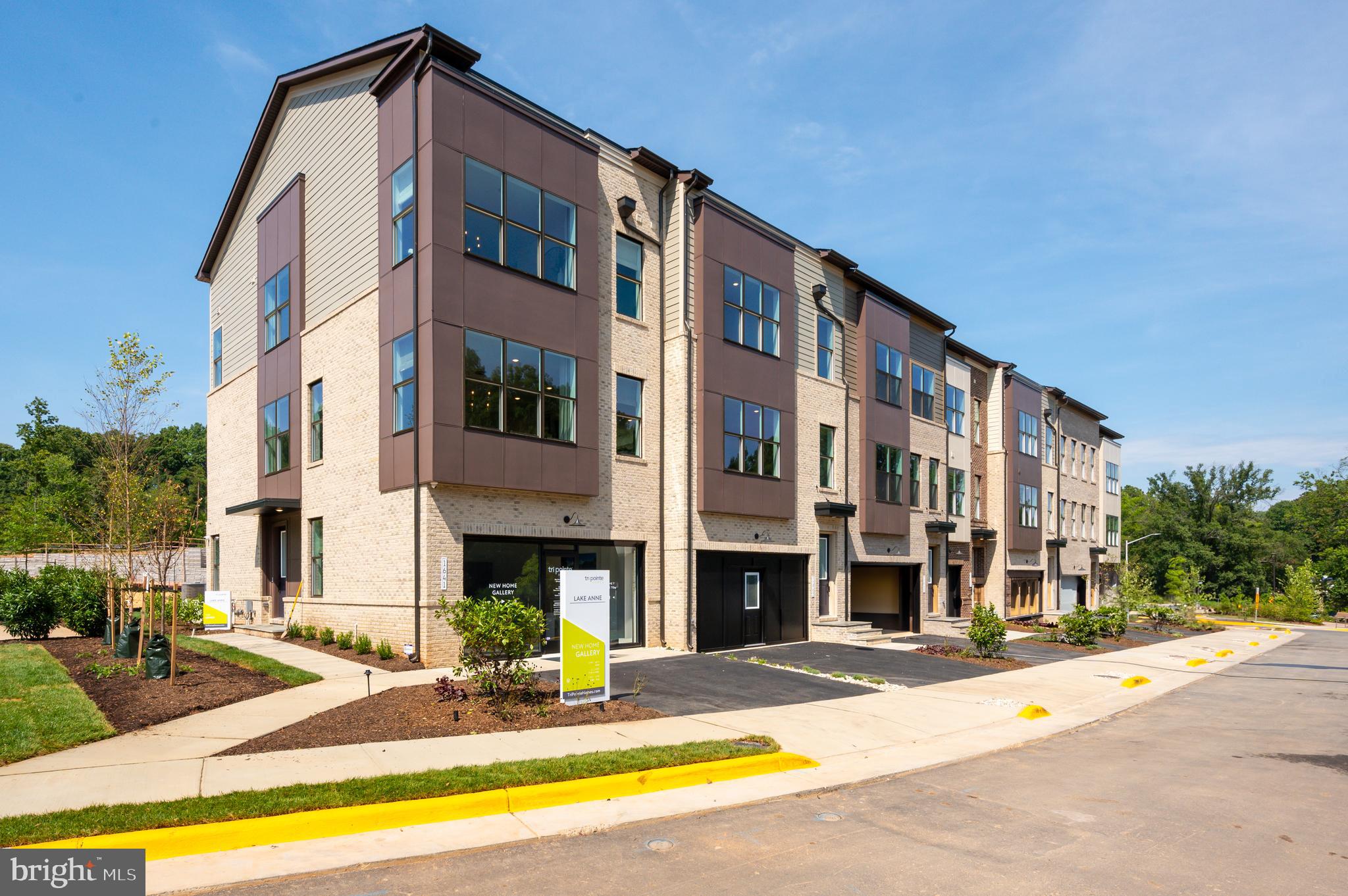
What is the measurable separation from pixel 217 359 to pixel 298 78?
11.3m

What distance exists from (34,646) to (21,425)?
74.3 meters

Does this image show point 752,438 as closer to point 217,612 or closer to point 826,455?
point 826,455

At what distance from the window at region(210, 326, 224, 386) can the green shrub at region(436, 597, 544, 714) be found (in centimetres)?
2083

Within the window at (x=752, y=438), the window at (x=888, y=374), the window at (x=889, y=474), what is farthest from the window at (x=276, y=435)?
the window at (x=888, y=374)

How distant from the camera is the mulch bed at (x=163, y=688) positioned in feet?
36.3

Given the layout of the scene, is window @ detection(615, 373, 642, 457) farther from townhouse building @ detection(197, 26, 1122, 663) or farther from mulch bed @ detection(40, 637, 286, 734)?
mulch bed @ detection(40, 637, 286, 734)

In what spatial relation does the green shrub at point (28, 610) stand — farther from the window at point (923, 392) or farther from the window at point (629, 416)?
the window at point (923, 392)

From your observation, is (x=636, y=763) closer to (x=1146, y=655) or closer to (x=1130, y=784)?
(x=1130, y=784)

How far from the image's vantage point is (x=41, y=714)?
1047 centimetres

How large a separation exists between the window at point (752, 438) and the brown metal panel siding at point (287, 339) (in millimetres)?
10772

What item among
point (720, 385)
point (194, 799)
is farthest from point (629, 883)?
point (720, 385)

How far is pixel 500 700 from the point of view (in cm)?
1184

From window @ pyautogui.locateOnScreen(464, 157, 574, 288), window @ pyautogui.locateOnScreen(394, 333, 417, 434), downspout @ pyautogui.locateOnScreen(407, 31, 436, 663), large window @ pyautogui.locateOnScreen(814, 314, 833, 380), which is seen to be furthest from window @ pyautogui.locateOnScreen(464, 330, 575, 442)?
large window @ pyautogui.locateOnScreen(814, 314, 833, 380)

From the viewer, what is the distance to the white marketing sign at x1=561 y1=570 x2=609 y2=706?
11930 millimetres
